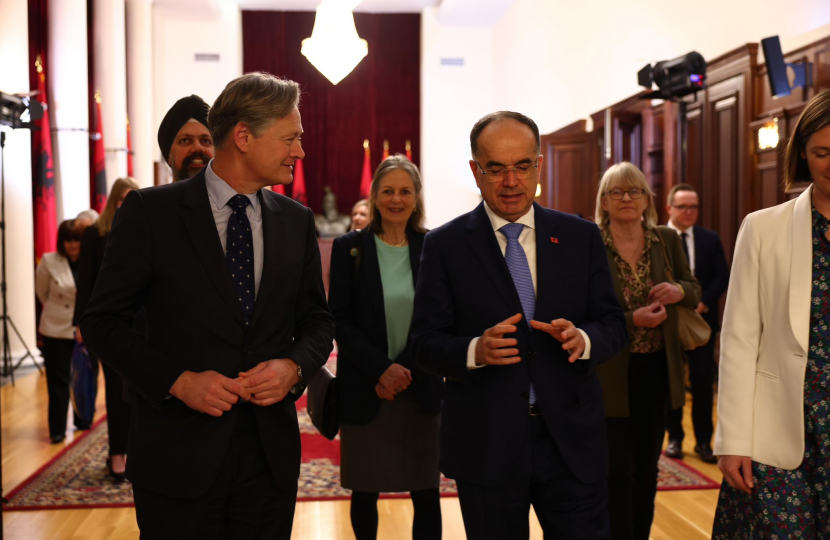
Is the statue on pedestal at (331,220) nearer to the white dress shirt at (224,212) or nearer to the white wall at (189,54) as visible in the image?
the white wall at (189,54)

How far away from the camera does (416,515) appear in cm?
306

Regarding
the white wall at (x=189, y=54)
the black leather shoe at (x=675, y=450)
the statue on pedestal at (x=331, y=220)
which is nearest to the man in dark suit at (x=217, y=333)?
the black leather shoe at (x=675, y=450)

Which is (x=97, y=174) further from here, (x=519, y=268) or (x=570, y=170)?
(x=519, y=268)

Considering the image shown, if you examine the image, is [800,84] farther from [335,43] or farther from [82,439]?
[82,439]

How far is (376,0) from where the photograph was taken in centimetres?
1532

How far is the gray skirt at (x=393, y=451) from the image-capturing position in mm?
3051

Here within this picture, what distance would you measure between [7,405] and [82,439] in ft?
6.09

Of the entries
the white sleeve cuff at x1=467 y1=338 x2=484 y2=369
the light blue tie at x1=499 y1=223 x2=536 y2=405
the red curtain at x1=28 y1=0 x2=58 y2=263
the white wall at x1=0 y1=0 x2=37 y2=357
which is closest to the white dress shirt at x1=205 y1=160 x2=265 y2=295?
the white sleeve cuff at x1=467 y1=338 x2=484 y2=369

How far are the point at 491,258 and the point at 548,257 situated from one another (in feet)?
0.50

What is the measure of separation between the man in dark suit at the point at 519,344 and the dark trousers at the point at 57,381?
4580mm

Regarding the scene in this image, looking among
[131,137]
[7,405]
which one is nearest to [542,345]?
[7,405]

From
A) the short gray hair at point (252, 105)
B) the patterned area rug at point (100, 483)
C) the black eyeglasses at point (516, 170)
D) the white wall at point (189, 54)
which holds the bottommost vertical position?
the patterned area rug at point (100, 483)

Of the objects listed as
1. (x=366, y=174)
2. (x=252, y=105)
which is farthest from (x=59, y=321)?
(x=366, y=174)

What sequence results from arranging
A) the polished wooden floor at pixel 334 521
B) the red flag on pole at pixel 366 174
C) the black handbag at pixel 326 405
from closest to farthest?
the black handbag at pixel 326 405, the polished wooden floor at pixel 334 521, the red flag on pole at pixel 366 174
